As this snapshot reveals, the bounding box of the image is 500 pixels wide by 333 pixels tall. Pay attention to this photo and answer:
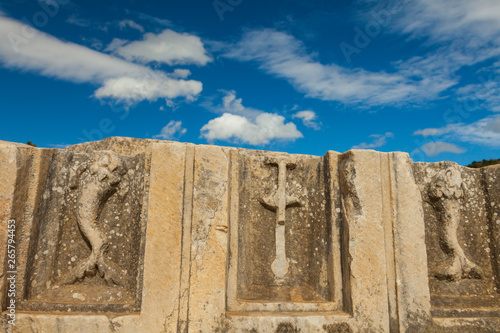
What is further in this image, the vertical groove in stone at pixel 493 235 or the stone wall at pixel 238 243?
the vertical groove in stone at pixel 493 235

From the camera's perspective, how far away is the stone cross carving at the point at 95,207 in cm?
375

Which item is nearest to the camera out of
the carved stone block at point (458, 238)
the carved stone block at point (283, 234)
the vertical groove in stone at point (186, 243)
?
the vertical groove in stone at point (186, 243)

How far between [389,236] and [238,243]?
156 cm

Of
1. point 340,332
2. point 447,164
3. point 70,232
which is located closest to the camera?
point 340,332

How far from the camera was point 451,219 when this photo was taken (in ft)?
13.9

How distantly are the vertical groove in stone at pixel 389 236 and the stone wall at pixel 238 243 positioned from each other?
0.04 feet

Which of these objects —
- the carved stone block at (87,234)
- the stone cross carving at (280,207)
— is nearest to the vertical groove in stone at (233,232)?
the stone cross carving at (280,207)

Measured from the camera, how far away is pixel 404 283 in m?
3.83

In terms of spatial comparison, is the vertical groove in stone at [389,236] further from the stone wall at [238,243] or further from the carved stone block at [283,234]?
the carved stone block at [283,234]

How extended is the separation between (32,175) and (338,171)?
316 centimetres

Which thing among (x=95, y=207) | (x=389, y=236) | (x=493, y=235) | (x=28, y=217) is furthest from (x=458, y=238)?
(x=28, y=217)

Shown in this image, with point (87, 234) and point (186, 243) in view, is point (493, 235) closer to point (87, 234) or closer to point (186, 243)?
point (186, 243)

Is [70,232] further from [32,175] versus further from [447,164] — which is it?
[447,164]

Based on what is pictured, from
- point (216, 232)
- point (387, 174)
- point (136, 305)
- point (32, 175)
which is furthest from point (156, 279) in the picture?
point (387, 174)
